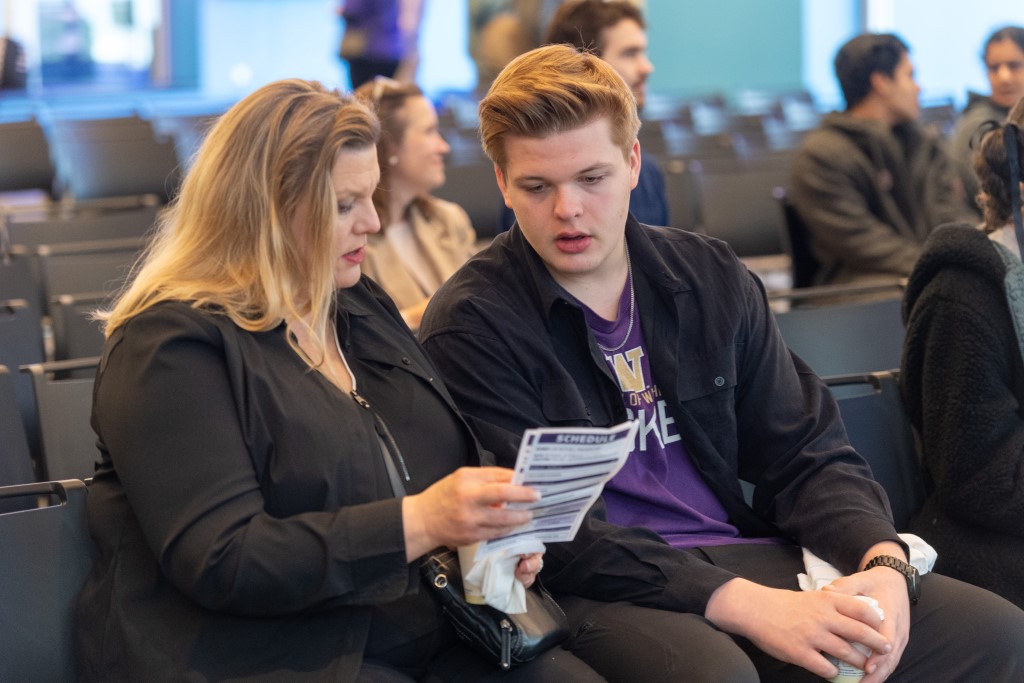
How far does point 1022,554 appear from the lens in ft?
7.72

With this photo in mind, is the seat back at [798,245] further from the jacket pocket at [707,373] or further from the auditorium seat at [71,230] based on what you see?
the jacket pocket at [707,373]

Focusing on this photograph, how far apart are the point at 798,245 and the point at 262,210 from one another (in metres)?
3.51

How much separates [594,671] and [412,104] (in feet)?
8.34

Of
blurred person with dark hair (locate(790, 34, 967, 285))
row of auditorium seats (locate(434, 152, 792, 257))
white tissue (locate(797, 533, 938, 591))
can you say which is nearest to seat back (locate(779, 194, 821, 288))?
blurred person with dark hair (locate(790, 34, 967, 285))

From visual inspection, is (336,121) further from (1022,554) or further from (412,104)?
(412,104)

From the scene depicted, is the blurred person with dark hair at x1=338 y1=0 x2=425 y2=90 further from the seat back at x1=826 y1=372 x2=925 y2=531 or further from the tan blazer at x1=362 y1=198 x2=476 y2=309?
the seat back at x1=826 y1=372 x2=925 y2=531

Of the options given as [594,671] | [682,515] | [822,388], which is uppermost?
[822,388]

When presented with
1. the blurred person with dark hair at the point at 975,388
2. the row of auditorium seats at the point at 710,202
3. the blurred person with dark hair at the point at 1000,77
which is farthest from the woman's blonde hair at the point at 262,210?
the blurred person with dark hair at the point at 1000,77

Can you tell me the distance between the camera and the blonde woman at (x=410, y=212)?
12.7ft

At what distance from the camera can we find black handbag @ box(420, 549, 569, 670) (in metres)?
1.81

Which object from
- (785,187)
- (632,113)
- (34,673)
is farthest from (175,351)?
(785,187)

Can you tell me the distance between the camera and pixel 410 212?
404 cm

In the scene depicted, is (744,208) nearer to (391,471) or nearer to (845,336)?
(845,336)

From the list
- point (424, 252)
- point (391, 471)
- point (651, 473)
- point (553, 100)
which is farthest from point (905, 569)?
point (424, 252)
